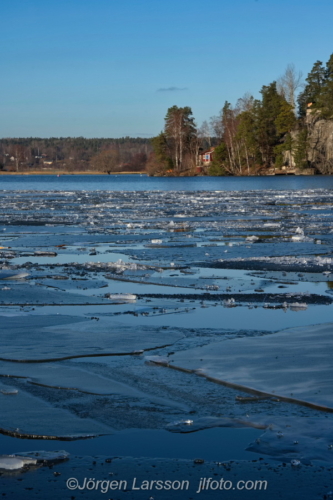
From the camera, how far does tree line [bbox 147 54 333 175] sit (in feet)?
342

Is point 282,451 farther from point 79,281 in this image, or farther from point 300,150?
point 300,150

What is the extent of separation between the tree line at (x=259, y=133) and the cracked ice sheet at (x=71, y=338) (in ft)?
320

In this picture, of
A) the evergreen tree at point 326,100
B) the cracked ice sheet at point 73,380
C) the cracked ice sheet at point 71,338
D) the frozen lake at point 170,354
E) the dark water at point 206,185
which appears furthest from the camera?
the evergreen tree at point 326,100

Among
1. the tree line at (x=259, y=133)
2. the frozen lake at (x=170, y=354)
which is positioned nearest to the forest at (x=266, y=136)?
the tree line at (x=259, y=133)

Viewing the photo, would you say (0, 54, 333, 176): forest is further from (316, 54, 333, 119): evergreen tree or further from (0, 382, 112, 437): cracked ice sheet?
(0, 382, 112, 437): cracked ice sheet

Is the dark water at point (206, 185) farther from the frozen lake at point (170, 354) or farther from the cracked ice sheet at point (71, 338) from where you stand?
the cracked ice sheet at point (71, 338)

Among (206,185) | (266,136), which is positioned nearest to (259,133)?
(266,136)

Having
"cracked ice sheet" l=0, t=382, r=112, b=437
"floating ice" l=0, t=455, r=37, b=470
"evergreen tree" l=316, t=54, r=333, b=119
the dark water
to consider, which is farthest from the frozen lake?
"evergreen tree" l=316, t=54, r=333, b=119

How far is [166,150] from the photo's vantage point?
130 m

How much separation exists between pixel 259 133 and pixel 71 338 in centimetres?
10770

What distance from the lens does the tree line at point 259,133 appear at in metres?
104

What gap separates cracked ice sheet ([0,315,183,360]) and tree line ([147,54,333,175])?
97458 mm

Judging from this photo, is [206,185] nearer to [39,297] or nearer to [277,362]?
[39,297]

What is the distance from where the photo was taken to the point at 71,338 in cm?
729
